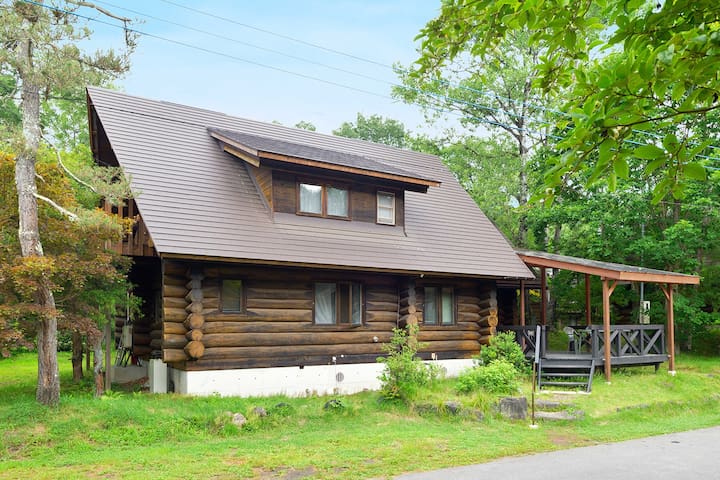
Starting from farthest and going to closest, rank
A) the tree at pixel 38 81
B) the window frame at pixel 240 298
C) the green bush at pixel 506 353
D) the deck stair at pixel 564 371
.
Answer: the green bush at pixel 506 353 → the deck stair at pixel 564 371 → the window frame at pixel 240 298 → the tree at pixel 38 81

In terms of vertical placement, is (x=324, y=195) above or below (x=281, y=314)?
above

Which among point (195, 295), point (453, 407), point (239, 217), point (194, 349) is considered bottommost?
point (453, 407)

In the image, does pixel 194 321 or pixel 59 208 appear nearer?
pixel 59 208

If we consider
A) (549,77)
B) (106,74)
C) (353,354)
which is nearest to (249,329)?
(353,354)

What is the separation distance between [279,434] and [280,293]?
4.36 meters

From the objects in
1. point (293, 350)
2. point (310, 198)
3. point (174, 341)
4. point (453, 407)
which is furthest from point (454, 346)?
point (174, 341)

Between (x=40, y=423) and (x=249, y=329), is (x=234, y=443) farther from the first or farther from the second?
(x=249, y=329)

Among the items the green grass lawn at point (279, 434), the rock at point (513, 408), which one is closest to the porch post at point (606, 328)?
the green grass lawn at point (279, 434)

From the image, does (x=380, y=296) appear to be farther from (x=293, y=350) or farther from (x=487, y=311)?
(x=487, y=311)

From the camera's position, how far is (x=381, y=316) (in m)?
16.9

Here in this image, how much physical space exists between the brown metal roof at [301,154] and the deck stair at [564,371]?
19.2ft

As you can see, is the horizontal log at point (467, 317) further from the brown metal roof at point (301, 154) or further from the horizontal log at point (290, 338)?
the brown metal roof at point (301, 154)

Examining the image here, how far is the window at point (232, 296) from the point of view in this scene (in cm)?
1448

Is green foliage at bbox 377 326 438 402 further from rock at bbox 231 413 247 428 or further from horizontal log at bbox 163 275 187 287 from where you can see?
horizontal log at bbox 163 275 187 287
